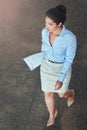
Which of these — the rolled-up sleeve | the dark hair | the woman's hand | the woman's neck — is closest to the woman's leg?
the woman's hand

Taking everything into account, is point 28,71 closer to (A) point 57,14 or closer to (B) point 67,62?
(B) point 67,62

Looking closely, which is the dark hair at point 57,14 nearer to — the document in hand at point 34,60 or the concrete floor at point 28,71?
the document in hand at point 34,60

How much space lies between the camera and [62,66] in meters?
4.48

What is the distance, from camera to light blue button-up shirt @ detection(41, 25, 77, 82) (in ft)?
13.8


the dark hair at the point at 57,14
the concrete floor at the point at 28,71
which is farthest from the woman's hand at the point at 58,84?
the concrete floor at the point at 28,71

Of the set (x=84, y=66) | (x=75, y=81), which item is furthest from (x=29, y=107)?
(x=84, y=66)

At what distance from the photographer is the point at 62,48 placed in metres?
4.28

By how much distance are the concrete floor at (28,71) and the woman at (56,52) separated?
21.6 inches

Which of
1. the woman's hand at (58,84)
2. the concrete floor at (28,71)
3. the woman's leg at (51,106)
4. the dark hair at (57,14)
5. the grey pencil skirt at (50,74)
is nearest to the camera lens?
the dark hair at (57,14)

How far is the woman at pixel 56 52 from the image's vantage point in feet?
13.6

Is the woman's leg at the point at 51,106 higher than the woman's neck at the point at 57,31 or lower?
lower

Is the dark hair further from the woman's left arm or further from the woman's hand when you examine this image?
the woman's hand

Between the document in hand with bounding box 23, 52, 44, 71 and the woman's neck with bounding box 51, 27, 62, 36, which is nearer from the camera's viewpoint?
the woman's neck with bounding box 51, 27, 62, 36

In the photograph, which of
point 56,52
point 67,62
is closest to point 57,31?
point 56,52
